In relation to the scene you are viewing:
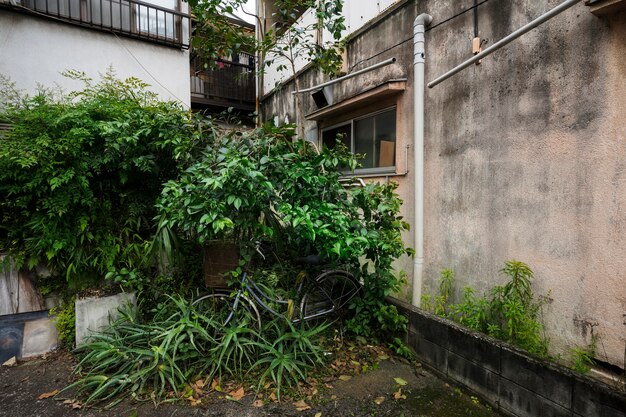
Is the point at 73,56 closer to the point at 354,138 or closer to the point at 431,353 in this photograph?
the point at 354,138

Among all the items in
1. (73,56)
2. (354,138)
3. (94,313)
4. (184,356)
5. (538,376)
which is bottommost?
(184,356)

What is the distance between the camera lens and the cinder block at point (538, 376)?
2408 millimetres

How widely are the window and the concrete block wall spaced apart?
246 cm

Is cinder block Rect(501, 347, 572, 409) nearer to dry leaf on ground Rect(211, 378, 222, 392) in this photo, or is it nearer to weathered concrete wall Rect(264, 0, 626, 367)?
weathered concrete wall Rect(264, 0, 626, 367)

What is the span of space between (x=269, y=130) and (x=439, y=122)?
220 cm

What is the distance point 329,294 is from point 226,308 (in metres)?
1.25

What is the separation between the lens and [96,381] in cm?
305

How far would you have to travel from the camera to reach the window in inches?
198

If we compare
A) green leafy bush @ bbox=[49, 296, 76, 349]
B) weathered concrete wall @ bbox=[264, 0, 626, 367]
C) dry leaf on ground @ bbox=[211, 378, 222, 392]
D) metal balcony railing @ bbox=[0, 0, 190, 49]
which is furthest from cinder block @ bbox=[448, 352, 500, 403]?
metal balcony railing @ bbox=[0, 0, 190, 49]

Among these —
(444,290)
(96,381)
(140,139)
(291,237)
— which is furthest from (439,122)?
(96,381)

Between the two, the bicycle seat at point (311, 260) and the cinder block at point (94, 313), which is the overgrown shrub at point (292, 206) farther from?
the cinder block at point (94, 313)

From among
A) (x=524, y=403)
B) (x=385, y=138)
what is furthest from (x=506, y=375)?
(x=385, y=138)

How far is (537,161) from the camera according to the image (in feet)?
10.4

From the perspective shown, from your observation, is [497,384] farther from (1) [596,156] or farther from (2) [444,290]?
(1) [596,156]
